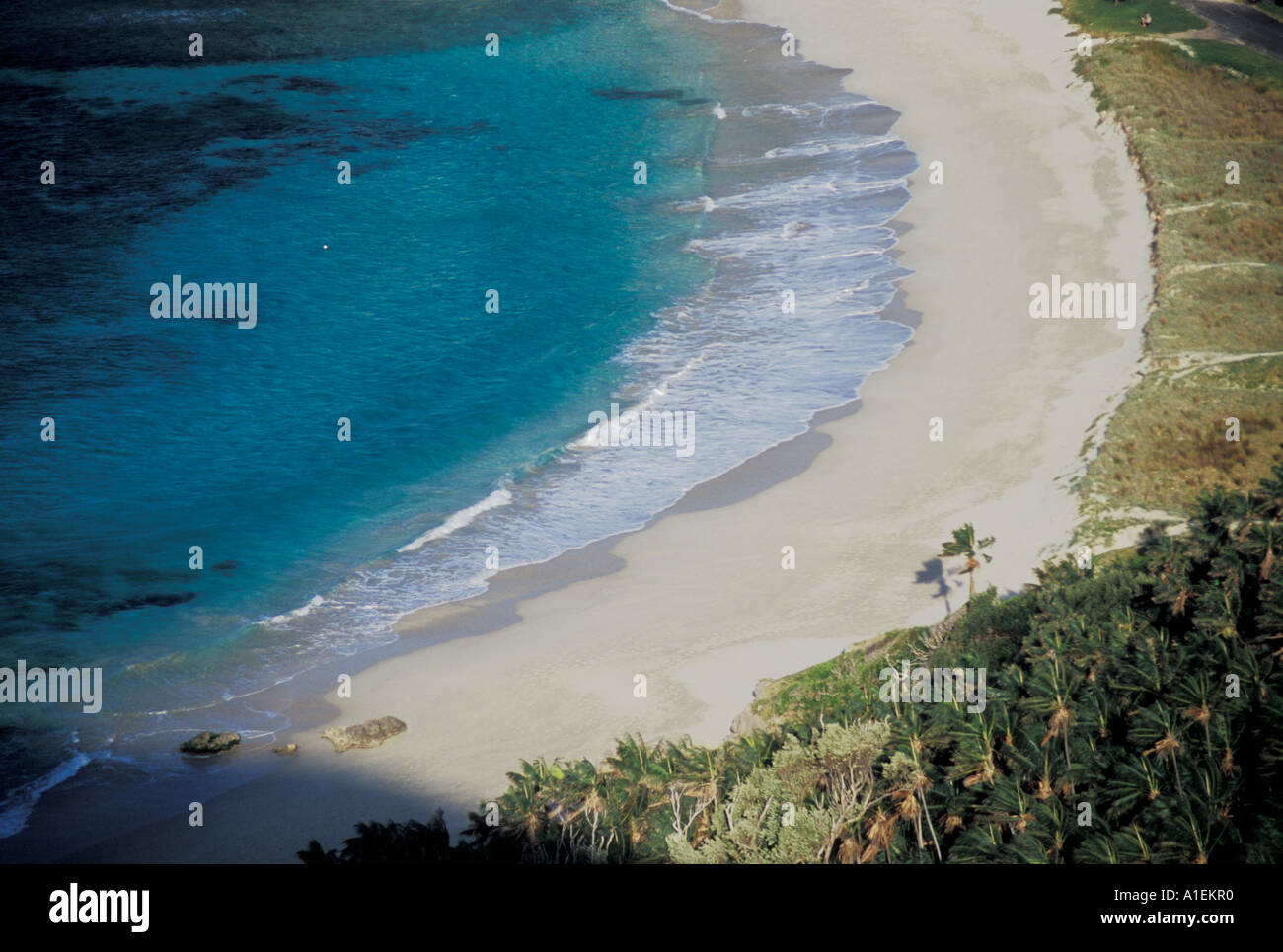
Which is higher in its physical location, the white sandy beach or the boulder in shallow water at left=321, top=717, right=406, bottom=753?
the white sandy beach

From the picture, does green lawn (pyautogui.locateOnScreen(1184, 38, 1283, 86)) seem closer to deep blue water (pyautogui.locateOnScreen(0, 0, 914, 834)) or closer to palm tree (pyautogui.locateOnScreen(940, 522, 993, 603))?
deep blue water (pyautogui.locateOnScreen(0, 0, 914, 834))

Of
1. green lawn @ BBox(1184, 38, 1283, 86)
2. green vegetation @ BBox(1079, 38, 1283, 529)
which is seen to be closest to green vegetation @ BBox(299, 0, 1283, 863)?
green vegetation @ BBox(1079, 38, 1283, 529)

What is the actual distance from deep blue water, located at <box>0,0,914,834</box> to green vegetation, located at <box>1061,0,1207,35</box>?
46.5 feet

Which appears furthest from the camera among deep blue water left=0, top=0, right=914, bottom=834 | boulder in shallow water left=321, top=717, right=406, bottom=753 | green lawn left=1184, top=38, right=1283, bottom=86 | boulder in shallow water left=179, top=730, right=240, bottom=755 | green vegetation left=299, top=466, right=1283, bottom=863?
green lawn left=1184, top=38, right=1283, bottom=86

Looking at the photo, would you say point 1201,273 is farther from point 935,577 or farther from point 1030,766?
point 1030,766

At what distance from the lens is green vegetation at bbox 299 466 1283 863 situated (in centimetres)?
1458

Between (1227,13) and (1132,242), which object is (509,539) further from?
(1227,13)

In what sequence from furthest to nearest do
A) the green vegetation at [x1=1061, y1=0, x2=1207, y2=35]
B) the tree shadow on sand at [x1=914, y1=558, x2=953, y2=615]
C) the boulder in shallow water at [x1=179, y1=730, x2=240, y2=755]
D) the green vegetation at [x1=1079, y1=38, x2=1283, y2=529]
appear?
the green vegetation at [x1=1061, y1=0, x2=1207, y2=35], the green vegetation at [x1=1079, y1=38, x2=1283, y2=529], the tree shadow on sand at [x1=914, y1=558, x2=953, y2=615], the boulder in shallow water at [x1=179, y1=730, x2=240, y2=755]

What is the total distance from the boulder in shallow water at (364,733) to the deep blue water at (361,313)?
2.83 metres

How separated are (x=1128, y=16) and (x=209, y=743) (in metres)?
63.5

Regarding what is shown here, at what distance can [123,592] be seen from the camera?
3350cm

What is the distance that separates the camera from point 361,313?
50781 mm
